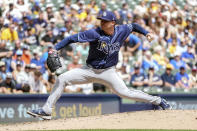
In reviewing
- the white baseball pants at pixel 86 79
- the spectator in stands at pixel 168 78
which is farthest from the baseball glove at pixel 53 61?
the spectator in stands at pixel 168 78

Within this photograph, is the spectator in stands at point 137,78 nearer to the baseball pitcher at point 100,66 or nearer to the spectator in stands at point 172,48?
the spectator in stands at point 172,48

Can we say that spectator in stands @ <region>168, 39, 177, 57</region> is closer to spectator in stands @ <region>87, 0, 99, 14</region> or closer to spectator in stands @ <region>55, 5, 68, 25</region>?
spectator in stands @ <region>87, 0, 99, 14</region>

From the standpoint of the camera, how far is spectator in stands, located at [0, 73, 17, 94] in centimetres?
1377

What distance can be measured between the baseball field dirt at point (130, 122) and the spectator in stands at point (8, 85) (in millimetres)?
4024

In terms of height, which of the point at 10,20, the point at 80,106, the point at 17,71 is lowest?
the point at 80,106

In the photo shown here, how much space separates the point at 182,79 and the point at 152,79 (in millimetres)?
1198

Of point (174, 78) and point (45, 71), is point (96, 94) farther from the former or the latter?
point (174, 78)

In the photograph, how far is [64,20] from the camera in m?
17.9

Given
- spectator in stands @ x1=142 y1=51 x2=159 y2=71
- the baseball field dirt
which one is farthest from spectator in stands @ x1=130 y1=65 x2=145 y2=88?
the baseball field dirt

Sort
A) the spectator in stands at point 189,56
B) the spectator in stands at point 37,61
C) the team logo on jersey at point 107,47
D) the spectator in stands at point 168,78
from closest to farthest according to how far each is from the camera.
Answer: the team logo on jersey at point 107,47
the spectator in stands at point 37,61
the spectator in stands at point 168,78
the spectator in stands at point 189,56

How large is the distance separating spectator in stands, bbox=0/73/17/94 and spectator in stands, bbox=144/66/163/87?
3958 mm

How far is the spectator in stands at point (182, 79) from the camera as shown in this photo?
1627cm

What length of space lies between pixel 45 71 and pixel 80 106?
1836mm

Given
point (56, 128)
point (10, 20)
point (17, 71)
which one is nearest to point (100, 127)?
point (56, 128)
